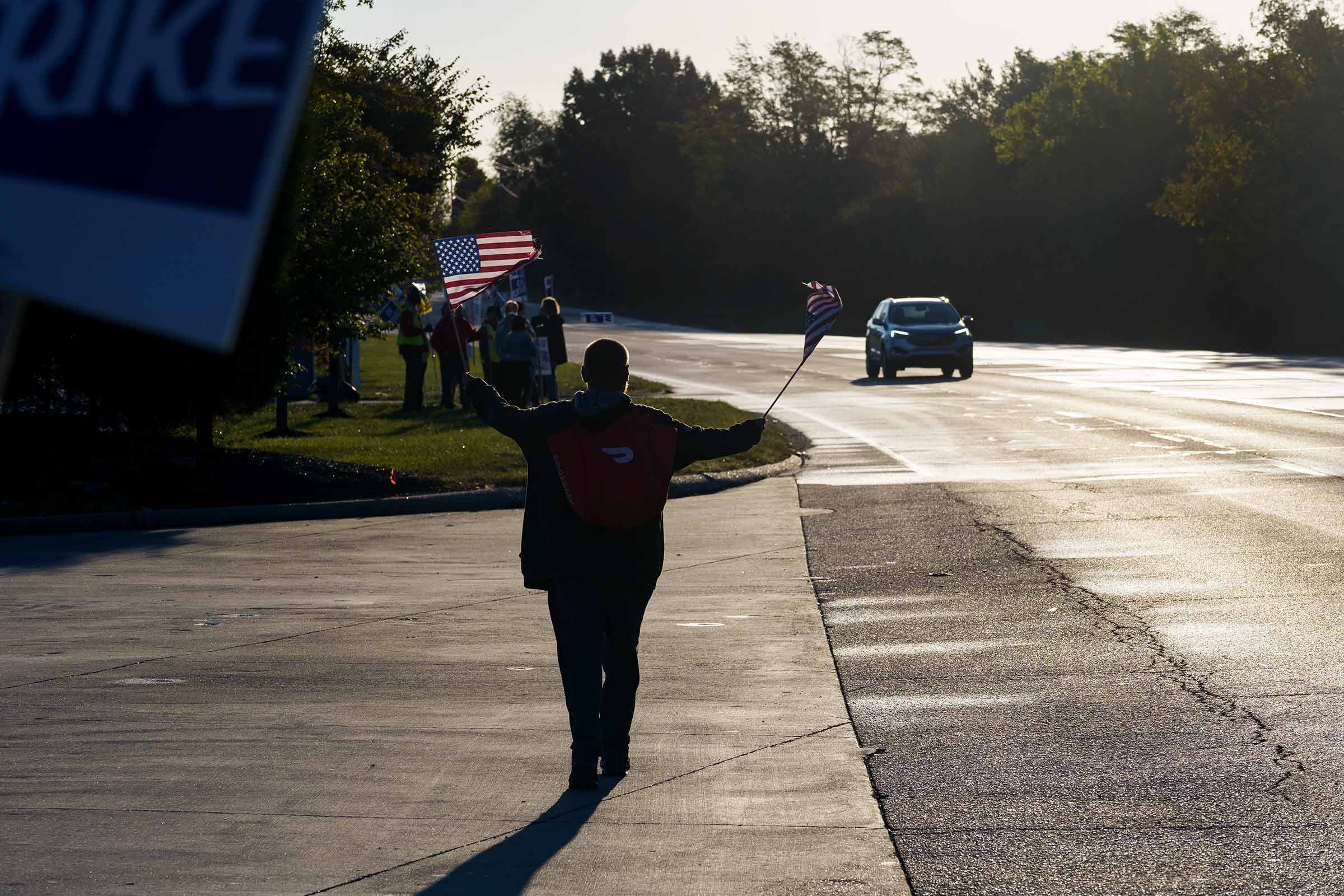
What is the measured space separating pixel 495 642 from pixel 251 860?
4125 mm

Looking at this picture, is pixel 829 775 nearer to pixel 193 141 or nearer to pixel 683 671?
pixel 683 671

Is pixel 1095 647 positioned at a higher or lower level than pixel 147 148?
lower

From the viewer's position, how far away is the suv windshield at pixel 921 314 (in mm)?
38469

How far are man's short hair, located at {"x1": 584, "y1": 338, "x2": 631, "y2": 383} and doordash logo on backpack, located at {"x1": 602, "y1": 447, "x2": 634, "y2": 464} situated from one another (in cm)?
30

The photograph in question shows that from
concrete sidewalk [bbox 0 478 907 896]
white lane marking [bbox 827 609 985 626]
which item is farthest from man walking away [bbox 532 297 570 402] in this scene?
white lane marking [bbox 827 609 985 626]

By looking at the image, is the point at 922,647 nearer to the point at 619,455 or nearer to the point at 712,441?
the point at 712,441

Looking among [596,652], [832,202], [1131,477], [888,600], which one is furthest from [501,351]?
[832,202]

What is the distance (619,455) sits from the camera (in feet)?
20.8

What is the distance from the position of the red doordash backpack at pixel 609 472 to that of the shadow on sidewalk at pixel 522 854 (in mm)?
1021

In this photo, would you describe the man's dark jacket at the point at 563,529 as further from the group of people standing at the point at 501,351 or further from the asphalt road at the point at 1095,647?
the group of people standing at the point at 501,351

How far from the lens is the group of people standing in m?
25.1

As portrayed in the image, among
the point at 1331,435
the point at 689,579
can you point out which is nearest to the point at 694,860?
the point at 689,579

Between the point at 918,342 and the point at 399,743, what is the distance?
103ft

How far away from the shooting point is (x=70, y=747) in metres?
7.16
